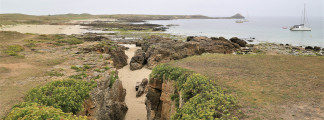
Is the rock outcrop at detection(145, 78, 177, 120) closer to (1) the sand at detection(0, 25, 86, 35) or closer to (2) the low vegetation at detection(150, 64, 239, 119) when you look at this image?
(2) the low vegetation at detection(150, 64, 239, 119)

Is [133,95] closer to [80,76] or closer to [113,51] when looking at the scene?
[80,76]

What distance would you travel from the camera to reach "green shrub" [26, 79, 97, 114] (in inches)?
385

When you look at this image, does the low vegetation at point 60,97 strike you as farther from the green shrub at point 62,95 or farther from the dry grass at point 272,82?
the dry grass at point 272,82

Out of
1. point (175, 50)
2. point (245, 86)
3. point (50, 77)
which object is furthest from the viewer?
point (175, 50)

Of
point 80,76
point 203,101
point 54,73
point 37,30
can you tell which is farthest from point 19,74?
point 37,30

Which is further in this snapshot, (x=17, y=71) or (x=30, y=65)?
(x=30, y=65)

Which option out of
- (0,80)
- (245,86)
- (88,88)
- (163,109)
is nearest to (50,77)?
(0,80)

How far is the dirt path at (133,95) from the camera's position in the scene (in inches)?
665

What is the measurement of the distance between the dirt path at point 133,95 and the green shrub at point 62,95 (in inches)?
236

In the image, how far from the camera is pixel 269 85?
11484 millimetres

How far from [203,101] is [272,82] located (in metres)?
5.38

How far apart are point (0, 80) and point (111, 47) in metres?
15.7

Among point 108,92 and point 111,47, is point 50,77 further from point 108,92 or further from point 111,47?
point 111,47

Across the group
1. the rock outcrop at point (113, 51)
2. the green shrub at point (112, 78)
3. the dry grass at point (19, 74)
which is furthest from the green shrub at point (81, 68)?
the rock outcrop at point (113, 51)
